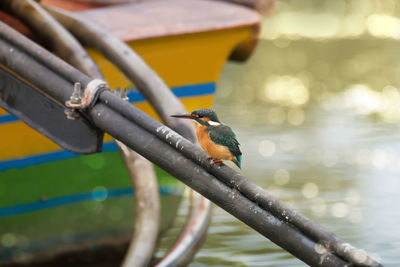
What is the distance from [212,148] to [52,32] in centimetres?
175

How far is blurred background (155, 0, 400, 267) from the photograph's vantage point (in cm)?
472

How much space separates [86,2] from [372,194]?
2.37m

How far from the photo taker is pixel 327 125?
6977 millimetres

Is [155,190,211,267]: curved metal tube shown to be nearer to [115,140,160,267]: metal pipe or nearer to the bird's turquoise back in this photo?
[115,140,160,267]: metal pipe

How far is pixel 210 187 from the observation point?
1879mm

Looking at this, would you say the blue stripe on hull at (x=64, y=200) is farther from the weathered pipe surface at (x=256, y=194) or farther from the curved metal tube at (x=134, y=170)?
the weathered pipe surface at (x=256, y=194)

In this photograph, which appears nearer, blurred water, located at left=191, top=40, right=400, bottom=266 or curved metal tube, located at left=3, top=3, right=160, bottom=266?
curved metal tube, located at left=3, top=3, right=160, bottom=266

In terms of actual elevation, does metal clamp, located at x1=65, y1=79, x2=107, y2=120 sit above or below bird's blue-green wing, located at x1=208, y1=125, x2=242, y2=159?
above

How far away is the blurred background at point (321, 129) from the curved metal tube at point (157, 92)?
0.99m

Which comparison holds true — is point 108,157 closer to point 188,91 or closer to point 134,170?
point 188,91

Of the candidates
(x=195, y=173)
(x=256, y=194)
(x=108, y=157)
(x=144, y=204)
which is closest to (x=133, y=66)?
(x=144, y=204)

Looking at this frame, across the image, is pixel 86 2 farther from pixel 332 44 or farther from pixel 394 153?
pixel 332 44

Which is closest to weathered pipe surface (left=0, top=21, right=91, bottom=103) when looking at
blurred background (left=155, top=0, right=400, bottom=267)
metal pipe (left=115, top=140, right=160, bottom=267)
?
metal pipe (left=115, top=140, right=160, bottom=267)

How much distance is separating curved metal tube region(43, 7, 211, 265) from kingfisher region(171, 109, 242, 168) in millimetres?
1121
